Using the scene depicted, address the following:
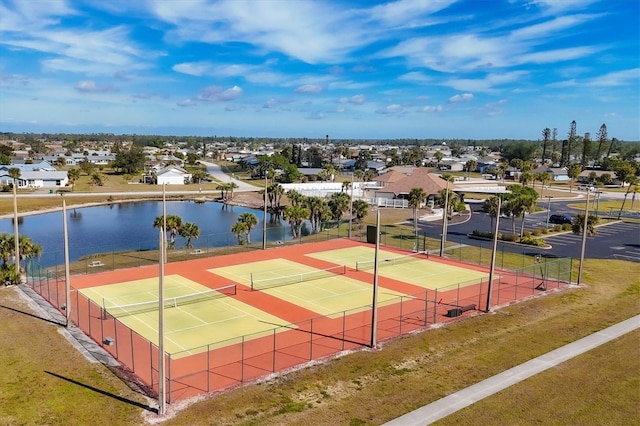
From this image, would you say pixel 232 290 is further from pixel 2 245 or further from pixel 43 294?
pixel 2 245

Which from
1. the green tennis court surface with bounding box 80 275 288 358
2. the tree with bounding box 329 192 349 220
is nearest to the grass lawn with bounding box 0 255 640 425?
the green tennis court surface with bounding box 80 275 288 358

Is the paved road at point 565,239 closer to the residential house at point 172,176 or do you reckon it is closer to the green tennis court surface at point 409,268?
the green tennis court surface at point 409,268

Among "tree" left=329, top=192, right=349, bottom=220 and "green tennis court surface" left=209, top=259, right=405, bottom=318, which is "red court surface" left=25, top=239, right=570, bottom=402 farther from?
"tree" left=329, top=192, right=349, bottom=220

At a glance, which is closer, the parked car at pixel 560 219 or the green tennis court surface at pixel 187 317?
the green tennis court surface at pixel 187 317

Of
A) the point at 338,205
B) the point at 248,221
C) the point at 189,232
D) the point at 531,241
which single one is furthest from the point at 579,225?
the point at 189,232

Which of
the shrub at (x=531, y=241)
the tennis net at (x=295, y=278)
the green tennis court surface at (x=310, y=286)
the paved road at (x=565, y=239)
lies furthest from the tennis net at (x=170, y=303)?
the shrub at (x=531, y=241)
